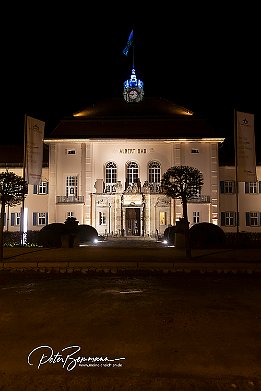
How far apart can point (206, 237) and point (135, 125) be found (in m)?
19.8

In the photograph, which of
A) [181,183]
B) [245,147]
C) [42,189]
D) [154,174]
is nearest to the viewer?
[181,183]

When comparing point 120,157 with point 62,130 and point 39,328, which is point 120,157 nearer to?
point 62,130

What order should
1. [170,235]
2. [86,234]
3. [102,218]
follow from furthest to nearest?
[102,218] < [86,234] < [170,235]

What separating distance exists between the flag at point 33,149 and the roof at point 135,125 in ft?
37.3

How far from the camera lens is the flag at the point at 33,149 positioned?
2542 cm

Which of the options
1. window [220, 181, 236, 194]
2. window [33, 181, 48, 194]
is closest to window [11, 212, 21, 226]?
window [33, 181, 48, 194]

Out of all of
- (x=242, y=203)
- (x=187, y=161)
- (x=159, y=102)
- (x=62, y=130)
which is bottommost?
(x=242, y=203)

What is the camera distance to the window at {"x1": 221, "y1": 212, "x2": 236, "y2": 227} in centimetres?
3781

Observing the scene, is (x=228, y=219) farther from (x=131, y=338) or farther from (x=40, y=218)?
(x=131, y=338)

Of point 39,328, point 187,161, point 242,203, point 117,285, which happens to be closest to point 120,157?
point 187,161

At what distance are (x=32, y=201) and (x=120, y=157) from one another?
977 cm

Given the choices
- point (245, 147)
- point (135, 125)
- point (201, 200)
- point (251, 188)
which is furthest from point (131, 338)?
point (135, 125)

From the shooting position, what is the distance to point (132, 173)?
124 feet

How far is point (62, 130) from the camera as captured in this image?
3909 centimetres
